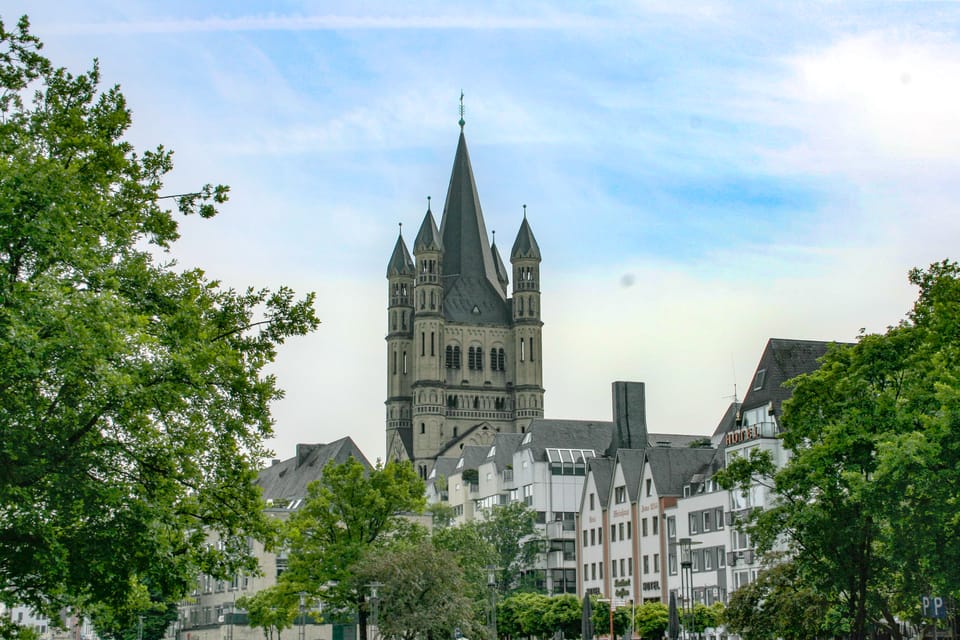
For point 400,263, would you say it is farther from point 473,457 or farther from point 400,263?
point 473,457

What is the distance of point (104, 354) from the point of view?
2277 centimetres

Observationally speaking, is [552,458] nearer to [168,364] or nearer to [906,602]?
[906,602]

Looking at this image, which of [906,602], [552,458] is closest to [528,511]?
[552,458]

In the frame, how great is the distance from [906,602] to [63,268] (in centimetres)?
2665

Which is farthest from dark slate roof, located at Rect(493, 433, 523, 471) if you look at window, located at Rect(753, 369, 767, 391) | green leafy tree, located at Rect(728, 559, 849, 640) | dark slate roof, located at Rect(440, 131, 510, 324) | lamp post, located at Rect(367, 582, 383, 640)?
dark slate roof, located at Rect(440, 131, 510, 324)

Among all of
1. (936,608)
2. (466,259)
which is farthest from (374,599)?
(466,259)

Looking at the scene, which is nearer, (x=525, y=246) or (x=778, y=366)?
(x=778, y=366)

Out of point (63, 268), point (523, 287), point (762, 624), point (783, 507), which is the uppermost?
point (523, 287)

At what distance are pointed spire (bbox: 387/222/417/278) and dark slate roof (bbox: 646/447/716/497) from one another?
10028 centimetres

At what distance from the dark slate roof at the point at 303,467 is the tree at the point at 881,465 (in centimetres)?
7381

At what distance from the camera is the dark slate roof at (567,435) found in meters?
109

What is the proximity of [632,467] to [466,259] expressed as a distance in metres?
98.0

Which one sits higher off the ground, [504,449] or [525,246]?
[525,246]

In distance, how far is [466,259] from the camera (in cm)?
18675
